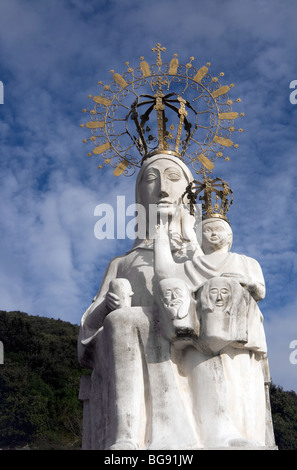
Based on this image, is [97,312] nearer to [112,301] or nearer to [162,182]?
[112,301]

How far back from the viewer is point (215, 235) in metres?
6.75

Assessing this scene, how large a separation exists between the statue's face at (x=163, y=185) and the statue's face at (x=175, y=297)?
1.84 meters

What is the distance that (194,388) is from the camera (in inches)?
223

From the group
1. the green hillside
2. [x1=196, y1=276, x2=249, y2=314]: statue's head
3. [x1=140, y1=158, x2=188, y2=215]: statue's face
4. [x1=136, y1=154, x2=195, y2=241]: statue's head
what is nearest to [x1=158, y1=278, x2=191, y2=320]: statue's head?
[x1=196, y1=276, x2=249, y2=314]: statue's head

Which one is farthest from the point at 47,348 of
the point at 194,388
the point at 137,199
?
the point at 194,388

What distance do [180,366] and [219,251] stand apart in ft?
4.91

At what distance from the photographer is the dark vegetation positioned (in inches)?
966

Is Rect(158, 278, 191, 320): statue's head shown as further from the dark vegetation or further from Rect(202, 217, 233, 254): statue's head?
the dark vegetation

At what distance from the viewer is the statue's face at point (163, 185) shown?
770 centimetres

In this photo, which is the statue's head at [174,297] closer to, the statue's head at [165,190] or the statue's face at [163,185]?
the statue's head at [165,190]

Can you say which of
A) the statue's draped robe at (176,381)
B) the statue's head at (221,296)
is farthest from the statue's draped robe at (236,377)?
the statue's head at (221,296)

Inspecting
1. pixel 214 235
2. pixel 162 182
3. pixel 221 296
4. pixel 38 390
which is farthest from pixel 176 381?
pixel 38 390

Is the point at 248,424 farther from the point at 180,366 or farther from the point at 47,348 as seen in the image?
the point at 47,348
